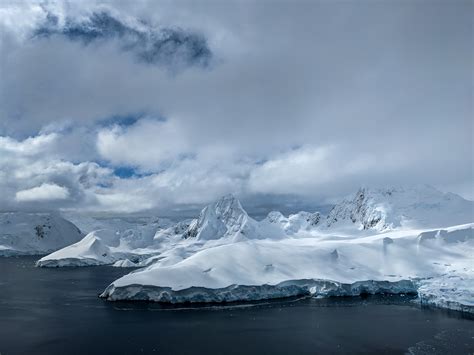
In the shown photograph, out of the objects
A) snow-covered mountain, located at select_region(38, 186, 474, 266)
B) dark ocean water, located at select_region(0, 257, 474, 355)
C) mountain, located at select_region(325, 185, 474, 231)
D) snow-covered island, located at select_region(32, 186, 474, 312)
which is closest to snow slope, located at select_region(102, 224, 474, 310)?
snow-covered island, located at select_region(32, 186, 474, 312)

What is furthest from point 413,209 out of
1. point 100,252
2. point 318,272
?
point 100,252

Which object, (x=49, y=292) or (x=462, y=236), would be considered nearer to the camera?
(x=49, y=292)

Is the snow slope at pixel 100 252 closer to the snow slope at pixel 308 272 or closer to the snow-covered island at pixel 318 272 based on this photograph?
the snow-covered island at pixel 318 272

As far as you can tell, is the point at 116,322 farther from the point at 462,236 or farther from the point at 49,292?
the point at 462,236

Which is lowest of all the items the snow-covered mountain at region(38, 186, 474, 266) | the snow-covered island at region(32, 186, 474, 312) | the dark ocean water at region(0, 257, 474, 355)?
the dark ocean water at region(0, 257, 474, 355)

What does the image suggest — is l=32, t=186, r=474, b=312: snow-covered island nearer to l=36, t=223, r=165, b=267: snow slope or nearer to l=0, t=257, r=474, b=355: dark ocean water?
l=0, t=257, r=474, b=355: dark ocean water

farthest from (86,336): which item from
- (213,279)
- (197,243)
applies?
(197,243)
